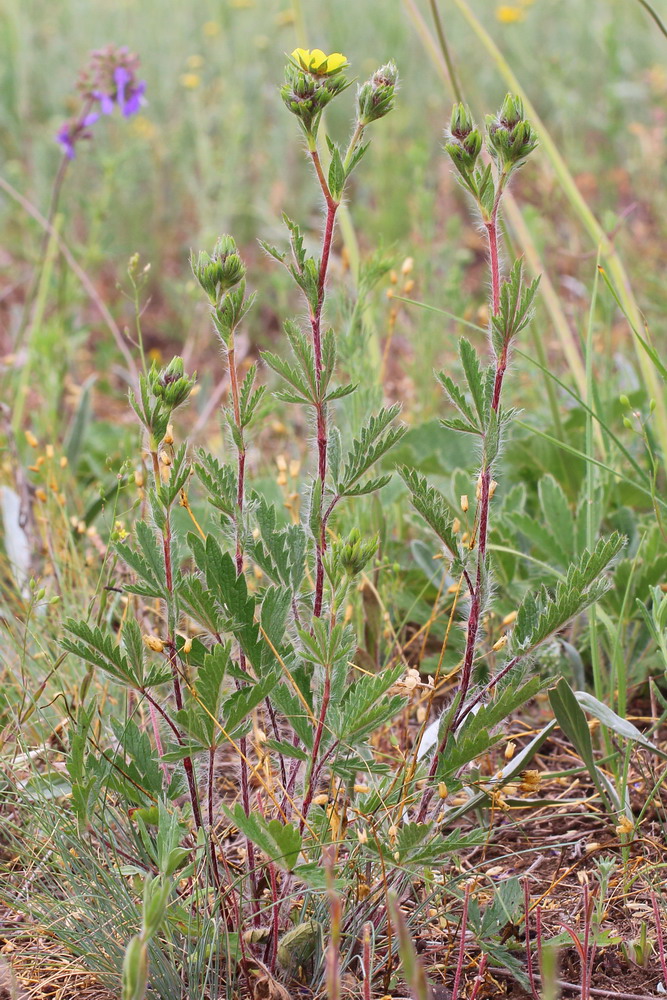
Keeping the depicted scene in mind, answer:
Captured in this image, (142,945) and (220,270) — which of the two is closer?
(142,945)

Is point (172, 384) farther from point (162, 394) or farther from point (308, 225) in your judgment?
point (308, 225)

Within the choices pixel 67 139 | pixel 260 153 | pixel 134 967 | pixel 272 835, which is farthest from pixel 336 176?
pixel 260 153

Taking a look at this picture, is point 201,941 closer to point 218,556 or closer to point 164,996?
point 164,996

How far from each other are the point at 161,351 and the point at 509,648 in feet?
9.66

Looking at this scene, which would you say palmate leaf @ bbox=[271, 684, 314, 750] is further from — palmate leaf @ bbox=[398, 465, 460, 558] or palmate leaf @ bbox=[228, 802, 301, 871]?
palmate leaf @ bbox=[398, 465, 460, 558]

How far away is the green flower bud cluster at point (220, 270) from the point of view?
1.00 metres

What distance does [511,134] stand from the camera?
3.11ft

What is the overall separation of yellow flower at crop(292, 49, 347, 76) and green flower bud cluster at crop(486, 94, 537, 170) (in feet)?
0.53

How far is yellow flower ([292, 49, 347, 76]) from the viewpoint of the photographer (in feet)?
3.07

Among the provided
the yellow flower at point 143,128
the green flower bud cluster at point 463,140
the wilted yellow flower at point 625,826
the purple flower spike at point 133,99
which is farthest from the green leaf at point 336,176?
the yellow flower at point 143,128

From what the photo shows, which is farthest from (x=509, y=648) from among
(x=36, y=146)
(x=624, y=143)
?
(x=624, y=143)

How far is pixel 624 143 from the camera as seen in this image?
4.52 meters

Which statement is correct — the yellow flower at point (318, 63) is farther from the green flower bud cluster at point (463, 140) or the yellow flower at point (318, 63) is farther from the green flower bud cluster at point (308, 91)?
the green flower bud cluster at point (463, 140)

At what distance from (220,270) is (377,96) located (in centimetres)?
24
